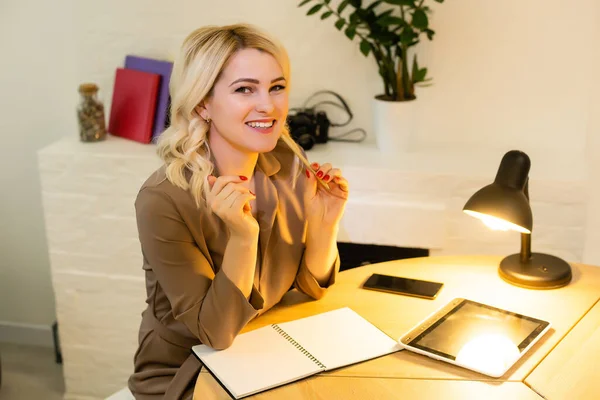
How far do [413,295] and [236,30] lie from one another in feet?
2.23

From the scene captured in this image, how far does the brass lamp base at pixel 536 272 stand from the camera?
1.66 m

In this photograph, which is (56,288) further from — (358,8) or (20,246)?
(358,8)

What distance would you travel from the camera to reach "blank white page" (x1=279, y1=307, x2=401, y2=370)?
1.42 m

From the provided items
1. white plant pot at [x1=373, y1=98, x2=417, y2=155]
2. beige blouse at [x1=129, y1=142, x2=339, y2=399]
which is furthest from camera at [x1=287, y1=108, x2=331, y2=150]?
beige blouse at [x1=129, y1=142, x2=339, y2=399]

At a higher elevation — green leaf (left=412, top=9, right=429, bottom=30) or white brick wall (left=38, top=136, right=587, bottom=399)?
green leaf (left=412, top=9, right=429, bottom=30)

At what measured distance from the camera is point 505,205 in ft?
5.07

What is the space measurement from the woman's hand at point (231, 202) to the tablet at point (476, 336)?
0.37 m

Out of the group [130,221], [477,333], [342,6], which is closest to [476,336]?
[477,333]

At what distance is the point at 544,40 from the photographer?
7.50 ft

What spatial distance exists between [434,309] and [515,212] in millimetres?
262

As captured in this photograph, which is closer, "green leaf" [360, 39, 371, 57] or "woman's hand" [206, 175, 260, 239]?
"woman's hand" [206, 175, 260, 239]

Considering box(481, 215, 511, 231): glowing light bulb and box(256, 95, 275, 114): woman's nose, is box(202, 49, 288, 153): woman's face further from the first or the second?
box(481, 215, 511, 231): glowing light bulb

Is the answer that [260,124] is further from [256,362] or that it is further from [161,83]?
[161,83]

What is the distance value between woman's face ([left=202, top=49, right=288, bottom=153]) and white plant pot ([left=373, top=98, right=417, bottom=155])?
2.64ft
